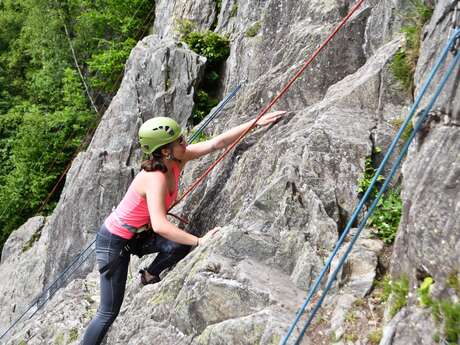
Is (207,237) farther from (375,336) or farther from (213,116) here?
(213,116)

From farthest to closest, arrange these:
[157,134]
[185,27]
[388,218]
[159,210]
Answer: [185,27], [157,134], [159,210], [388,218]

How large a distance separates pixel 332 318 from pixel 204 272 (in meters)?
1.33

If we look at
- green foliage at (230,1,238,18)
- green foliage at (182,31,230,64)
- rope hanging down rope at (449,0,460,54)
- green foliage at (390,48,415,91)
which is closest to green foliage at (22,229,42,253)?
green foliage at (182,31,230,64)

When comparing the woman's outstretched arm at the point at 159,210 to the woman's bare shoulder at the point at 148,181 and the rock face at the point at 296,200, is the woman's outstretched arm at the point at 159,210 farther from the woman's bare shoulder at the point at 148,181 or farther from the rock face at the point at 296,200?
the rock face at the point at 296,200

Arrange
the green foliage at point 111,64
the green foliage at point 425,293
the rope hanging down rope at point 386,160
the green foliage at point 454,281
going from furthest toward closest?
the green foliage at point 111,64 < the rope hanging down rope at point 386,160 < the green foliage at point 425,293 < the green foliage at point 454,281

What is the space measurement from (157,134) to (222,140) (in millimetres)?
1057

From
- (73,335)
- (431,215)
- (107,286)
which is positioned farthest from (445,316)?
(73,335)

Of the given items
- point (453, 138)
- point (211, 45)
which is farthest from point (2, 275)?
point (453, 138)

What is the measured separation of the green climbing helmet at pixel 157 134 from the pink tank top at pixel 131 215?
31 cm

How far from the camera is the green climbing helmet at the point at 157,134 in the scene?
6035 millimetres

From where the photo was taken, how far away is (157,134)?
605 cm

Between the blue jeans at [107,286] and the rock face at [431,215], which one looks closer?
the rock face at [431,215]

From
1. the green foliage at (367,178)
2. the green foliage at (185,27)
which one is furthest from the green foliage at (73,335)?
the green foliage at (185,27)

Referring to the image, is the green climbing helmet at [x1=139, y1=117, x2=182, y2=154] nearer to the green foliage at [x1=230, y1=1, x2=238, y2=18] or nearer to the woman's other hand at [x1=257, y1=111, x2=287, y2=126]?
the woman's other hand at [x1=257, y1=111, x2=287, y2=126]
